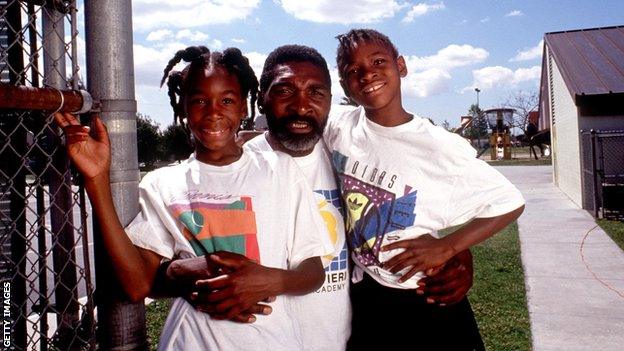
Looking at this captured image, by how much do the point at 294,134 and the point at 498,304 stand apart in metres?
4.08

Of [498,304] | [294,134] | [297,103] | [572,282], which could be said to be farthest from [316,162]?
[572,282]

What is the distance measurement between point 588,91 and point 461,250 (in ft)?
35.1

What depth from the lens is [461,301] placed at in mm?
2273

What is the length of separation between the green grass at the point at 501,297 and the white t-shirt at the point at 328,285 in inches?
110

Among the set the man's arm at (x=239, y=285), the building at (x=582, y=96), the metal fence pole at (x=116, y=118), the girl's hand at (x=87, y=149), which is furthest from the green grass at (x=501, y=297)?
the building at (x=582, y=96)

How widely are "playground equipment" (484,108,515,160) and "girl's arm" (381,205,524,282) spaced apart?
3466 centimetres

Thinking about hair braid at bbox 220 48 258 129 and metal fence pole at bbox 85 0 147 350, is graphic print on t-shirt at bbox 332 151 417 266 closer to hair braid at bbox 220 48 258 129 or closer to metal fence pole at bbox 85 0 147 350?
hair braid at bbox 220 48 258 129

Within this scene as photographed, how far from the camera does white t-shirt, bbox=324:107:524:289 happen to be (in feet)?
7.10

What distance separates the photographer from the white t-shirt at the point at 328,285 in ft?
6.55

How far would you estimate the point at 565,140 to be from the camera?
14.6 metres

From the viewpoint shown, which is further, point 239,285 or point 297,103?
point 297,103

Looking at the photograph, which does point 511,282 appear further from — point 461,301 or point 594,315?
point 461,301

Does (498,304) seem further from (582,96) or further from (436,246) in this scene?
(582,96)

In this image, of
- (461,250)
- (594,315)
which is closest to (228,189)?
(461,250)
